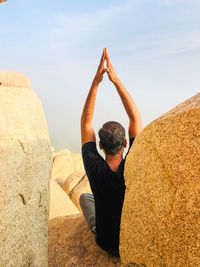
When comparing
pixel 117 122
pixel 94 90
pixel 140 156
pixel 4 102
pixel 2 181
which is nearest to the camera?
pixel 140 156

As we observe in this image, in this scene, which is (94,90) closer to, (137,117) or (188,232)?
(137,117)

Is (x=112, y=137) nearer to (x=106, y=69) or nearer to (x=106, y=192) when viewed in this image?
(x=106, y=192)

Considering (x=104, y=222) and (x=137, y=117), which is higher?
(x=137, y=117)

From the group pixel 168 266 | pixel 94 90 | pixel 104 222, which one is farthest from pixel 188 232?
pixel 94 90

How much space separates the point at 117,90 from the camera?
2777mm

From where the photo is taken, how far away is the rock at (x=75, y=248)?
2512mm

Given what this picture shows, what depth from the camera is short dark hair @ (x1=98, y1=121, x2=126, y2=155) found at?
2.18 m

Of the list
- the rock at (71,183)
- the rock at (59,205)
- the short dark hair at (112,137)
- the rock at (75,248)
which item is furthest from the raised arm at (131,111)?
the rock at (71,183)

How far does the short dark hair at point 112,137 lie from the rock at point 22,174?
548mm

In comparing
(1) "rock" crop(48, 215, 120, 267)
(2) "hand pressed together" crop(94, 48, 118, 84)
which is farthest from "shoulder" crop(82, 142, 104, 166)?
(1) "rock" crop(48, 215, 120, 267)

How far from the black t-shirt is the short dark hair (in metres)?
0.12

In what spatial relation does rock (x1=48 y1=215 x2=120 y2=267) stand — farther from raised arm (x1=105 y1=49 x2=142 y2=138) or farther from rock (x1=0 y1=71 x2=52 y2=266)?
raised arm (x1=105 y1=49 x2=142 y2=138)

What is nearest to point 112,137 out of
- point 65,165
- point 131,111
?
point 131,111

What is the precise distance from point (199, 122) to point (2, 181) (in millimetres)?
1307
